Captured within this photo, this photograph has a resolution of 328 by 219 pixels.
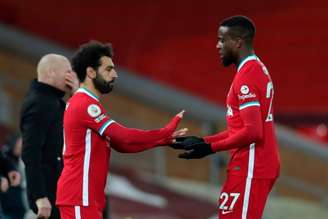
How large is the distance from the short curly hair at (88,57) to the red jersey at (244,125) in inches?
33.3

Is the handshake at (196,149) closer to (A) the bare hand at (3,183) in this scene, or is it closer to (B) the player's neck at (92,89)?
(B) the player's neck at (92,89)

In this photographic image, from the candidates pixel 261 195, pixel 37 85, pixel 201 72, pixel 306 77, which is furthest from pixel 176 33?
pixel 261 195

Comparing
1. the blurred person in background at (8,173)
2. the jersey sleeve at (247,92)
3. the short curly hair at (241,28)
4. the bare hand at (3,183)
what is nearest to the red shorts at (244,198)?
the jersey sleeve at (247,92)

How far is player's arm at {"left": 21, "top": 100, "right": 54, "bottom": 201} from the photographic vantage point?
6723 millimetres

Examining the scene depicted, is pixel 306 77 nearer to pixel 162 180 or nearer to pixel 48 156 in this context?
pixel 162 180

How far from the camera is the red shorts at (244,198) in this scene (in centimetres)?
596

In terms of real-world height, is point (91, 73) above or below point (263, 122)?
above

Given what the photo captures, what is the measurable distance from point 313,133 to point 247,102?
1095cm

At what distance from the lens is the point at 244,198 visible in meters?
5.96

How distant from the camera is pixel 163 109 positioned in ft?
46.5

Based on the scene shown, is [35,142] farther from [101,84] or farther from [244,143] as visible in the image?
[244,143]

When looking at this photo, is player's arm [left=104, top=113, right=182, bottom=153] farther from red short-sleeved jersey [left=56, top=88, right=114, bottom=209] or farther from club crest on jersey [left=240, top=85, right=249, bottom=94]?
club crest on jersey [left=240, top=85, right=249, bottom=94]

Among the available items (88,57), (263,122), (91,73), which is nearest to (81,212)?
(91,73)

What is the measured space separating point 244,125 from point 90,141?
3.10 ft
